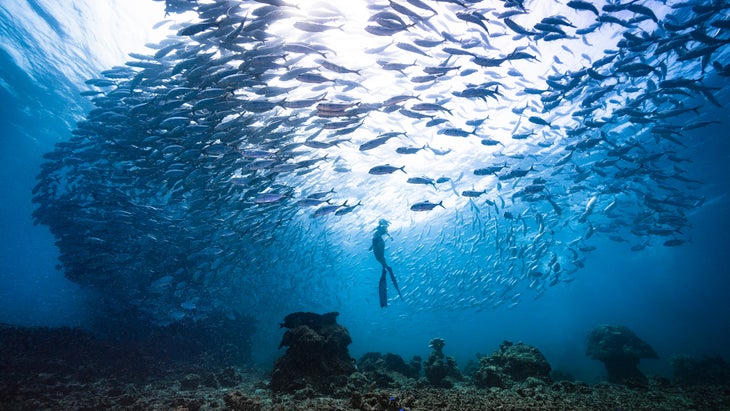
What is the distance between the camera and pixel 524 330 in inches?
6024

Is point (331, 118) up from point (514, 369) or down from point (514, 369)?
up

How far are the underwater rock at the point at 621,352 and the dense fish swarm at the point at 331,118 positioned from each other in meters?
4.23

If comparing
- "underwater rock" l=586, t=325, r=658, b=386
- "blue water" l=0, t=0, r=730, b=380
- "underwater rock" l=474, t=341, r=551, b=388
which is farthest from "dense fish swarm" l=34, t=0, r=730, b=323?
"underwater rock" l=474, t=341, r=551, b=388

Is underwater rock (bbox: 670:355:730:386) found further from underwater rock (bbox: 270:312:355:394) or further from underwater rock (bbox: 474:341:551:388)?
underwater rock (bbox: 270:312:355:394)

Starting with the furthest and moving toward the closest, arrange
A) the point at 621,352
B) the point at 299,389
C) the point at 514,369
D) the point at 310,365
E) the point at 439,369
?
the point at 621,352 < the point at 439,369 < the point at 514,369 < the point at 310,365 < the point at 299,389

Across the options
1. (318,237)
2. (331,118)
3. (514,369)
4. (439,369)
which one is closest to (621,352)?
(514,369)

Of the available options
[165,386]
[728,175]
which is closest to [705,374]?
[165,386]

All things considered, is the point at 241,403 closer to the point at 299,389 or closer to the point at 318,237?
the point at 299,389

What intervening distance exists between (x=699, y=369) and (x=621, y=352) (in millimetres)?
2655

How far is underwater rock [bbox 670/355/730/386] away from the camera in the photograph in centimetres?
988

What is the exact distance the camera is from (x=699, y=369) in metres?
10.4

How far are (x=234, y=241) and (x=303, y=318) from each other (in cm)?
855

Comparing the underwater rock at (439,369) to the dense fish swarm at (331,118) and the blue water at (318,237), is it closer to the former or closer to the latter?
the dense fish swarm at (331,118)

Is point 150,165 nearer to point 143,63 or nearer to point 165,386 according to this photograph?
point 143,63
